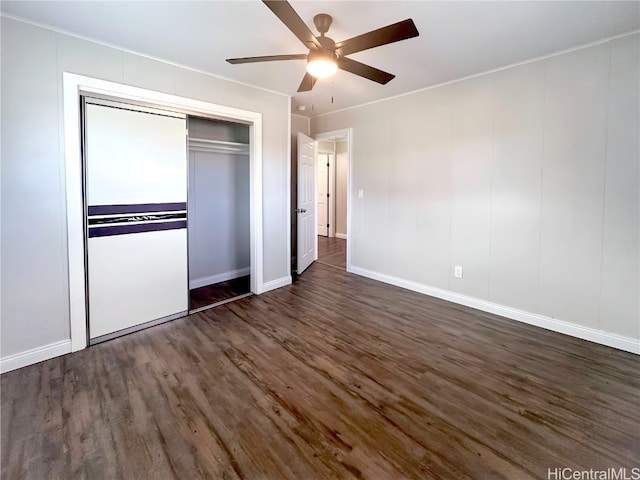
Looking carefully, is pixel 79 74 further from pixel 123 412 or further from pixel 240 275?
pixel 240 275

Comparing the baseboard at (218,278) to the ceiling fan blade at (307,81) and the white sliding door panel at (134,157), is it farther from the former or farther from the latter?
the ceiling fan blade at (307,81)

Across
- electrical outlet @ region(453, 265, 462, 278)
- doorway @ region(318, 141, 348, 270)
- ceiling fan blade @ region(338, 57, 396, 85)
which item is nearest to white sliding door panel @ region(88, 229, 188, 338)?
ceiling fan blade @ region(338, 57, 396, 85)

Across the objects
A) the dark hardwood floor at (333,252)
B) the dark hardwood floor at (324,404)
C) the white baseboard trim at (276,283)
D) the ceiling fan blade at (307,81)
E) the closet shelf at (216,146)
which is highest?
the ceiling fan blade at (307,81)

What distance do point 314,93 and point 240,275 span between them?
2739mm

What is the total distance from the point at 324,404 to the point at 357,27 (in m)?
2.61

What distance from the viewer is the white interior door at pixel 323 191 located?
8.35 meters

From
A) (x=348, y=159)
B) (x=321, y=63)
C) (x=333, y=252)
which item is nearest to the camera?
(x=321, y=63)

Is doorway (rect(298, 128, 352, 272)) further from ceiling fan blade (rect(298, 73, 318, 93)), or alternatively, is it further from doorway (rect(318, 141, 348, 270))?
ceiling fan blade (rect(298, 73, 318, 93))

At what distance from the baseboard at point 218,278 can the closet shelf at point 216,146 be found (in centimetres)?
169

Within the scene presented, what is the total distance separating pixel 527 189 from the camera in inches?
125

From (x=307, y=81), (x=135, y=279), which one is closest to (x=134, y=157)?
(x=135, y=279)

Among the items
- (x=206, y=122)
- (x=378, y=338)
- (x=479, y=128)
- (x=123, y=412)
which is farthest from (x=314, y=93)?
(x=123, y=412)

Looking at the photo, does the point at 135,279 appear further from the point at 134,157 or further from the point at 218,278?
the point at 218,278

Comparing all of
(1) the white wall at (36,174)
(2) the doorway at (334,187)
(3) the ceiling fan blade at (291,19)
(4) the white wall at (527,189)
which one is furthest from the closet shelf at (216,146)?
(2) the doorway at (334,187)
